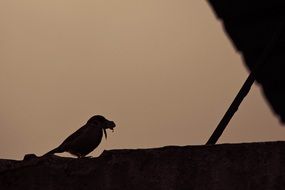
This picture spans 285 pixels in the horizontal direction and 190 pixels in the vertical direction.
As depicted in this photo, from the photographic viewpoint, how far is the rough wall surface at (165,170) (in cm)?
195

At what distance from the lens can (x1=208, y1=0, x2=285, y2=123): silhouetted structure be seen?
2379 millimetres

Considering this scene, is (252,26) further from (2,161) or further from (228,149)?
(2,161)

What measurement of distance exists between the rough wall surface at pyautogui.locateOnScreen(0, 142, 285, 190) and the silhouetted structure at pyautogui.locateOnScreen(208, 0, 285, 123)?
1.93 ft

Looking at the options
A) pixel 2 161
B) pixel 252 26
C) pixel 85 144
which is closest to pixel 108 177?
pixel 2 161

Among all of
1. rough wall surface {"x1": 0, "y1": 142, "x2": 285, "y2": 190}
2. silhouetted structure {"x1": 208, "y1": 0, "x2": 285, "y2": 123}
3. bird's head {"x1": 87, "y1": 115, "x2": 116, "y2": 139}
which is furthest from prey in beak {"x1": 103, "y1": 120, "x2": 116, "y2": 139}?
rough wall surface {"x1": 0, "y1": 142, "x2": 285, "y2": 190}

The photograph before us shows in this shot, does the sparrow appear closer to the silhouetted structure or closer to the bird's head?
the bird's head

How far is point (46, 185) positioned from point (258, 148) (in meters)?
0.74

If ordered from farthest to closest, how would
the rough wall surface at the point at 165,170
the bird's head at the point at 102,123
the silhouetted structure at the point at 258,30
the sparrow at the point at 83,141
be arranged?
the bird's head at the point at 102,123
the sparrow at the point at 83,141
the silhouetted structure at the point at 258,30
the rough wall surface at the point at 165,170

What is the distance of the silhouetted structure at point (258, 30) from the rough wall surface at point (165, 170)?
59 cm

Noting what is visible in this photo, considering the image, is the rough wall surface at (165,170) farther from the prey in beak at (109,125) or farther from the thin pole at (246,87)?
the prey in beak at (109,125)

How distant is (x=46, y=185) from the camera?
1.97 metres

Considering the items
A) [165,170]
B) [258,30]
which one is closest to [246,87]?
[258,30]

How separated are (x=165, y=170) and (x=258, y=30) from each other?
2.65ft

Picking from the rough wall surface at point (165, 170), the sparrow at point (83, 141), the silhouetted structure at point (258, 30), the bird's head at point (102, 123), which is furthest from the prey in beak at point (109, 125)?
the rough wall surface at point (165, 170)
